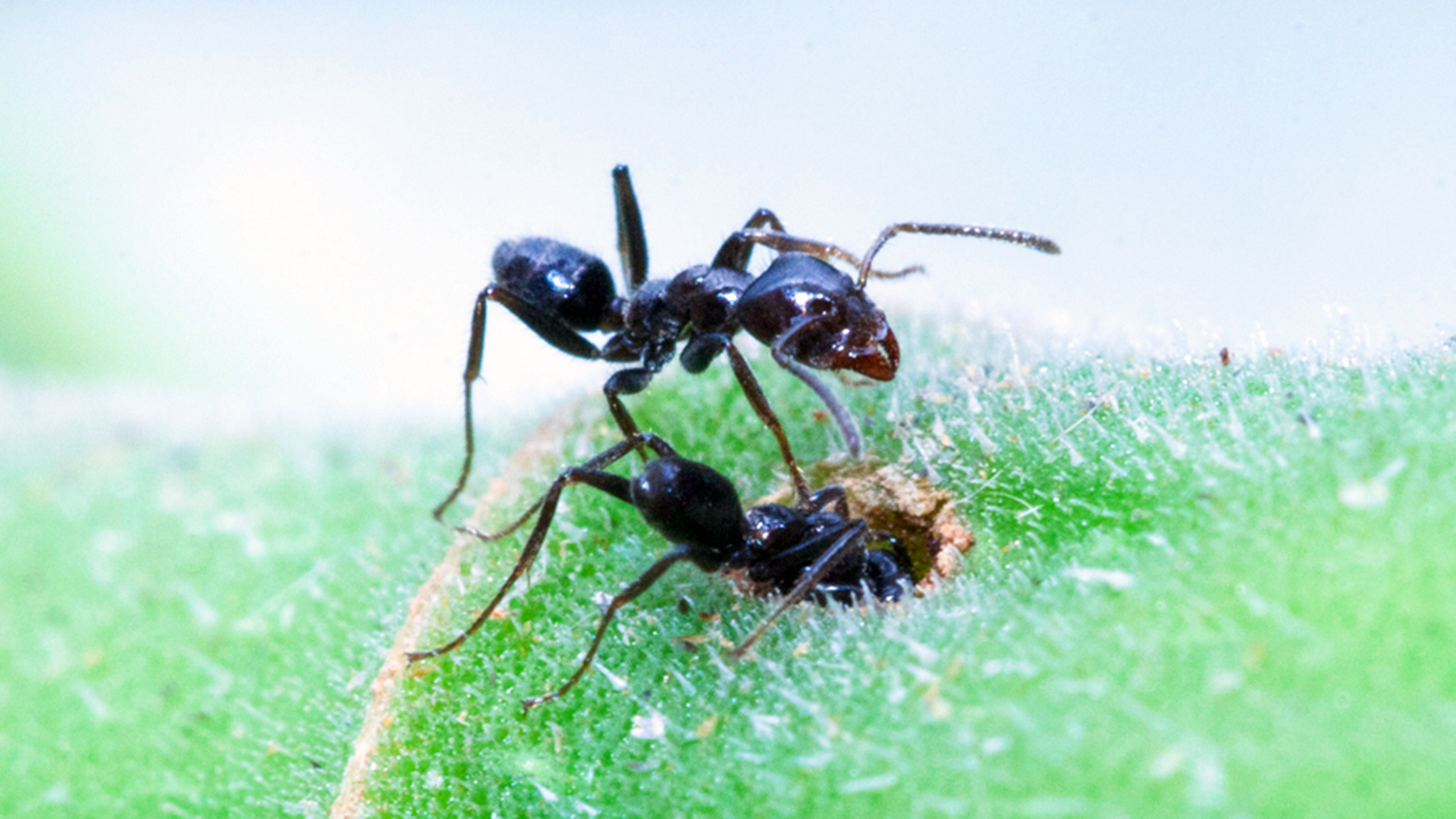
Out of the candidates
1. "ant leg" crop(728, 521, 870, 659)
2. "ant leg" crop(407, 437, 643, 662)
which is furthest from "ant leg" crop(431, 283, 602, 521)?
"ant leg" crop(728, 521, 870, 659)

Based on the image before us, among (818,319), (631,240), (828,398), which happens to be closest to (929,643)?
(828,398)

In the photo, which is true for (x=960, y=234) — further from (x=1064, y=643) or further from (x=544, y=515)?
(x=1064, y=643)

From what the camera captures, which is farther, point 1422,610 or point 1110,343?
point 1110,343

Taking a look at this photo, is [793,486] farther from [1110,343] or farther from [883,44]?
[883,44]

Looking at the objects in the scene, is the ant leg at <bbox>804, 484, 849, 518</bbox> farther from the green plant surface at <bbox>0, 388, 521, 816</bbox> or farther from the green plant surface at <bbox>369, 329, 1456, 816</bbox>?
the green plant surface at <bbox>0, 388, 521, 816</bbox>

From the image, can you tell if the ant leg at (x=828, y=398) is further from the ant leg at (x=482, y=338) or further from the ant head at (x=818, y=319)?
the ant leg at (x=482, y=338)

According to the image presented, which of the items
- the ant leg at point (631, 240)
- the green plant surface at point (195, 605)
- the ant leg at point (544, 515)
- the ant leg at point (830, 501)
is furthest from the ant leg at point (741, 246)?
the ant leg at point (830, 501)

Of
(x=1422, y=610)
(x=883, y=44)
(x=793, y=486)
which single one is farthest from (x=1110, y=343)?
(x=883, y=44)
